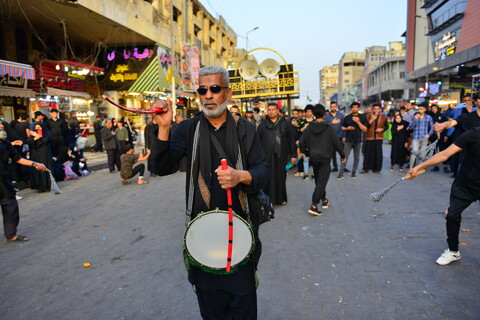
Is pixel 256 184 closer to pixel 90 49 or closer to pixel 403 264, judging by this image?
pixel 403 264

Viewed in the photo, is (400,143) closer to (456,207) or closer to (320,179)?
(320,179)

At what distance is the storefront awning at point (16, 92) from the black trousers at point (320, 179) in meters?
12.7

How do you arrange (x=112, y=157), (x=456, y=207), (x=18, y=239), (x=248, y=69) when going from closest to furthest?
(x=456, y=207) < (x=18, y=239) < (x=112, y=157) < (x=248, y=69)

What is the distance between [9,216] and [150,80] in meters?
17.7

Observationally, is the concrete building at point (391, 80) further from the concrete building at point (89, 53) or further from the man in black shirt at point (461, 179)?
the man in black shirt at point (461, 179)

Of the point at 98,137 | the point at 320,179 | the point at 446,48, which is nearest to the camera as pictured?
the point at 320,179

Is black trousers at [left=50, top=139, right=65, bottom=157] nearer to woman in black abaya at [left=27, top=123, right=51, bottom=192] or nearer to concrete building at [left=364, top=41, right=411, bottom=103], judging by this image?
woman in black abaya at [left=27, top=123, right=51, bottom=192]

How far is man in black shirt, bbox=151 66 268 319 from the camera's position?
2.22m

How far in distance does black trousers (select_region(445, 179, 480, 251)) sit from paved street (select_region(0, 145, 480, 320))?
0.36 metres

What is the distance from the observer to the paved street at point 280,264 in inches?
132

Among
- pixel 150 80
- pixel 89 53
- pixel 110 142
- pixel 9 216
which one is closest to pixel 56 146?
pixel 110 142

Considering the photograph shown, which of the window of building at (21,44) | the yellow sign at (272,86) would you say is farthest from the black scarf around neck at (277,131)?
the window of building at (21,44)

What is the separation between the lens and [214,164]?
7.45 ft

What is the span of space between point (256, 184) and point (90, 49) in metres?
23.0
